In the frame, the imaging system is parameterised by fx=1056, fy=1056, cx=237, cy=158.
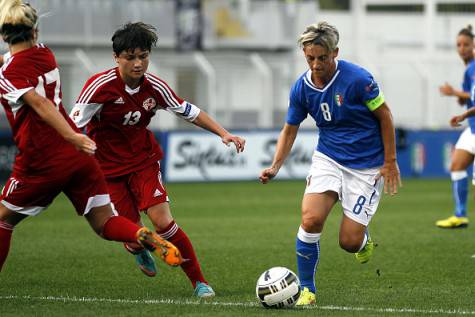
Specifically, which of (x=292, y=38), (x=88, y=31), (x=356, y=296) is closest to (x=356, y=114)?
(x=356, y=296)

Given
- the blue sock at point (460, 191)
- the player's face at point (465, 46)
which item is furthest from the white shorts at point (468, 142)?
the player's face at point (465, 46)

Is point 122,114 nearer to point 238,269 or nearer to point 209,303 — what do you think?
point 209,303

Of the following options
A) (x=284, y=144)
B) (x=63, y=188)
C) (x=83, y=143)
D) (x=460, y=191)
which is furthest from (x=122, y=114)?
(x=460, y=191)

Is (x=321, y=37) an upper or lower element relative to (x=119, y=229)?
upper

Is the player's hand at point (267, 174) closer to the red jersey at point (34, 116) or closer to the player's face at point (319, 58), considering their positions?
the player's face at point (319, 58)

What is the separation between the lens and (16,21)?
7.04m

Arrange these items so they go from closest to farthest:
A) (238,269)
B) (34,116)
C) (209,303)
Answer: (34,116) < (209,303) < (238,269)

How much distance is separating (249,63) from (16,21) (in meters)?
25.4

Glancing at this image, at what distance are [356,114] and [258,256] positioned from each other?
11.0 ft

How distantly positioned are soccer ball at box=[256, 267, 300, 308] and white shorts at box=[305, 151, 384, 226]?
0.90 m

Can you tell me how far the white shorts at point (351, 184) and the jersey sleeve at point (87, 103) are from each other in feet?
5.74

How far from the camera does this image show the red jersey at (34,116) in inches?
279

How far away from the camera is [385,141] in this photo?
8055 millimetres

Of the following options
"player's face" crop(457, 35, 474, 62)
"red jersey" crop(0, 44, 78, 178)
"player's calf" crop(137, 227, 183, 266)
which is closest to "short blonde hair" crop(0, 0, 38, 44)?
"red jersey" crop(0, 44, 78, 178)
